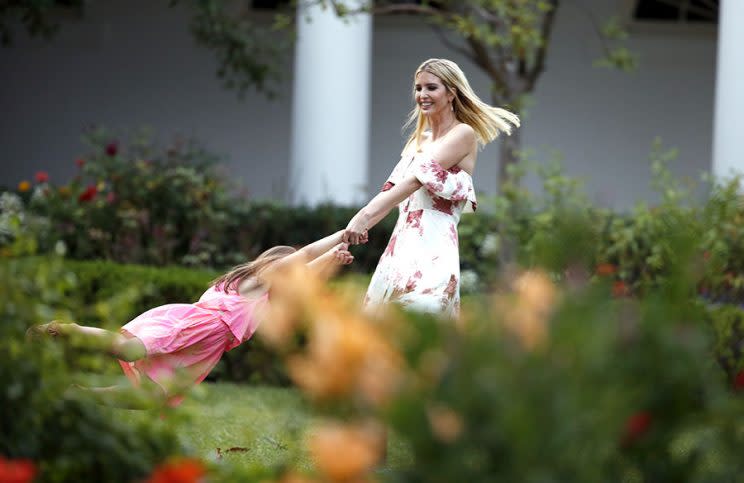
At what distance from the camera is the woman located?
467 centimetres

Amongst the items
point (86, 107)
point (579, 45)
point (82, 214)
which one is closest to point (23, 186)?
point (82, 214)

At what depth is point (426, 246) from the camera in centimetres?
473

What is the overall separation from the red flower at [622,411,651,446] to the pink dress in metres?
3.09

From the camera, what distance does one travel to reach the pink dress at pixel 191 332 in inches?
193

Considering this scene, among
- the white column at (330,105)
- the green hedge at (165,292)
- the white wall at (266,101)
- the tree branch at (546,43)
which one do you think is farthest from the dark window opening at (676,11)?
the green hedge at (165,292)

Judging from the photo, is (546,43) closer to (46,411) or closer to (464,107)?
(464,107)

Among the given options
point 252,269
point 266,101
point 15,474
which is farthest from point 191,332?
point 266,101

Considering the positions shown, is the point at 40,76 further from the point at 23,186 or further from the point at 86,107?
the point at 23,186

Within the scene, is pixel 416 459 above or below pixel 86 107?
above

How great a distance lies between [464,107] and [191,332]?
151 cm

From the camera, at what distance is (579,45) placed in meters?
15.0

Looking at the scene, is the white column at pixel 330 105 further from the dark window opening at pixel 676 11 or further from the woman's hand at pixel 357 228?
the woman's hand at pixel 357 228

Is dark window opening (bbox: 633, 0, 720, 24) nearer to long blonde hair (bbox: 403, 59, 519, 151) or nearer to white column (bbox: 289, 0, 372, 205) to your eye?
white column (bbox: 289, 0, 372, 205)

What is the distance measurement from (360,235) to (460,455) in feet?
9.60
